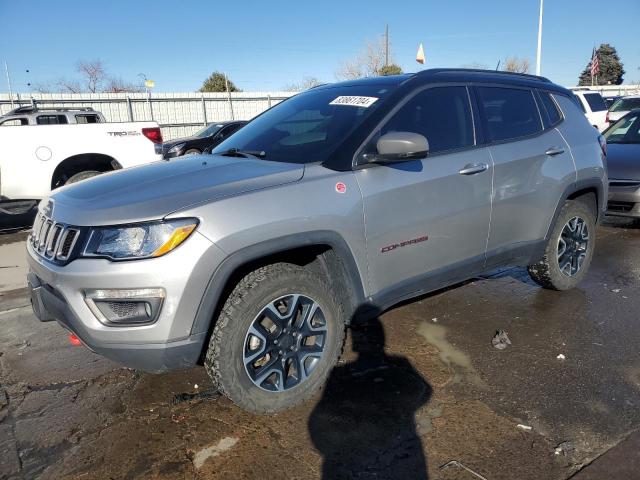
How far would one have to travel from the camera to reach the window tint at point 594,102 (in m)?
15.5

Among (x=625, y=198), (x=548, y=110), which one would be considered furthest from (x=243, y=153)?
(x=625, y=198)

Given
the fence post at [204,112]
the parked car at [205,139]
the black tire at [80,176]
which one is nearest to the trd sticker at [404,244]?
the black tire at [80,176]

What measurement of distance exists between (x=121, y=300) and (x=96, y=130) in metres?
6.11

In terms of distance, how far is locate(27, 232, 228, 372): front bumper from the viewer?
7.26ft

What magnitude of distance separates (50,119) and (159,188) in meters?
10.7

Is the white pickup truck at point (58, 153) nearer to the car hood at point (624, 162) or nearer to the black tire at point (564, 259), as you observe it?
the black tire at point (564, 259)

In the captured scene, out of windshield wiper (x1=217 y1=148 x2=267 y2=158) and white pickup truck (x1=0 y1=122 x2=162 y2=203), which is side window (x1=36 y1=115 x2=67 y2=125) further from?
windshield wiper (x1=217 y1=148 x2=267 y2=158)

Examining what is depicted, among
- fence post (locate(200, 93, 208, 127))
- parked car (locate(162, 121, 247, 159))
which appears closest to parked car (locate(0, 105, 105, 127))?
parked car (locate(162, 121, 247, 159))

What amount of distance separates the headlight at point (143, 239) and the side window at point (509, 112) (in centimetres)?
234

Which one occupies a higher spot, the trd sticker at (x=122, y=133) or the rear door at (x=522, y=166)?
the trd sticker at (x=122, y=133)

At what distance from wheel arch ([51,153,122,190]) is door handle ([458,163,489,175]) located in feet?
19.8

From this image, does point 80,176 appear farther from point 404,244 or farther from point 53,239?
point 404,244

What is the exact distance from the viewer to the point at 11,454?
8.16 feet

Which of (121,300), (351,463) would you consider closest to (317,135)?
(121,300)
